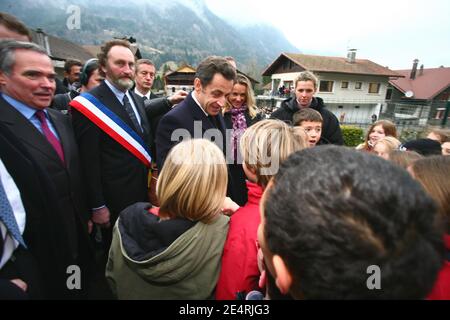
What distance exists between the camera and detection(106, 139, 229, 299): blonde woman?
1.36 m

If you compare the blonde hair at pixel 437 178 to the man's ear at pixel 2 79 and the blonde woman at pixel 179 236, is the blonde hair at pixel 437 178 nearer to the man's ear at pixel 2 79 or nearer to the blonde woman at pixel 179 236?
the blonde woman at pixel 179 236

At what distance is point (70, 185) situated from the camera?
2.16 metres

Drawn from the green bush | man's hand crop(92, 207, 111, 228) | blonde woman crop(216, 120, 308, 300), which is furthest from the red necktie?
the green bush

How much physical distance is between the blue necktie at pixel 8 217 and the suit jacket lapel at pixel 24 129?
0.43 metres

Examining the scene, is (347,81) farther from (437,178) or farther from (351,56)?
(437,178)

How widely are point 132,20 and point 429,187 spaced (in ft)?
696

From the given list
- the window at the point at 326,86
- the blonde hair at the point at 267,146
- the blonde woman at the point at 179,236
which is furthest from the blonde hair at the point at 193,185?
the window at the point at 326,86

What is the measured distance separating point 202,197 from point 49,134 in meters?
1.59

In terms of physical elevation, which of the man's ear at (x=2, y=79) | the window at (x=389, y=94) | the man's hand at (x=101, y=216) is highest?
the man's ear at (x=2, y=79)

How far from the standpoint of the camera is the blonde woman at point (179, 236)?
4.47ft

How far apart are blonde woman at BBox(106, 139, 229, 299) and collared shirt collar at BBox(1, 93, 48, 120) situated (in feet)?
4.21

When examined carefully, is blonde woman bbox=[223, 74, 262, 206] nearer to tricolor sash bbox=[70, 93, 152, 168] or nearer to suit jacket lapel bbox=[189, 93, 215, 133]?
suit jacket lapel bbox=[189, 93, 215, 133]

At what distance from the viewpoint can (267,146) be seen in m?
1.81
